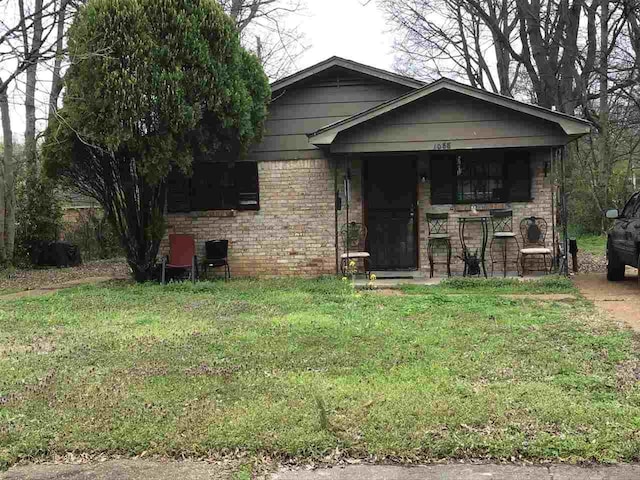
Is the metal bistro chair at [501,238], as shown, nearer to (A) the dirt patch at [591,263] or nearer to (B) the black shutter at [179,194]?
(A) the dirt patch at [591,263]

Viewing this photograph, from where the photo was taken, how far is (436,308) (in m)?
8.05

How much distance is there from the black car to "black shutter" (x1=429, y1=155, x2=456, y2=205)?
8.92 feet

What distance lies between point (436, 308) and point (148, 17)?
6537 millimetres


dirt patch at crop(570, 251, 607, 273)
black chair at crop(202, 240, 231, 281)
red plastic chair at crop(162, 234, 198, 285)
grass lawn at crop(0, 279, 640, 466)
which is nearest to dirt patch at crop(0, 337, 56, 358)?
grass lawn at crop(0, 279, 640, 466)

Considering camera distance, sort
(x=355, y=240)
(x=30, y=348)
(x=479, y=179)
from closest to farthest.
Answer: (x=30, y=348)
(x=479, y=179)
(x=355, y=240)

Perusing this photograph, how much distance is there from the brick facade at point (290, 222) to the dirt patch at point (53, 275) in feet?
8.58

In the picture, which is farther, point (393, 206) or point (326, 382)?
point (393, 206)

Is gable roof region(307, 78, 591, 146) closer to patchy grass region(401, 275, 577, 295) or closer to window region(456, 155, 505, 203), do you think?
window region(456, 155, 505, 203)

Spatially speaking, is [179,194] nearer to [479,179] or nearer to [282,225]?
[282,225]

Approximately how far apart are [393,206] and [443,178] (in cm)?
111

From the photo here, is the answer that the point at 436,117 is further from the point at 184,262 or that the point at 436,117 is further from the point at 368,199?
the point at 184,262

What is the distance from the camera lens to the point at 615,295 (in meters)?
9.12

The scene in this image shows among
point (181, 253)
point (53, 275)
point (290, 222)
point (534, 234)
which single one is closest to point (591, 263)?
point (534, 234)

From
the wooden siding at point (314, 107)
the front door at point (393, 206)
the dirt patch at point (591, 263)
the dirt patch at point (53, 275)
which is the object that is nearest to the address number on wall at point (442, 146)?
the front door at point (393, 206)
